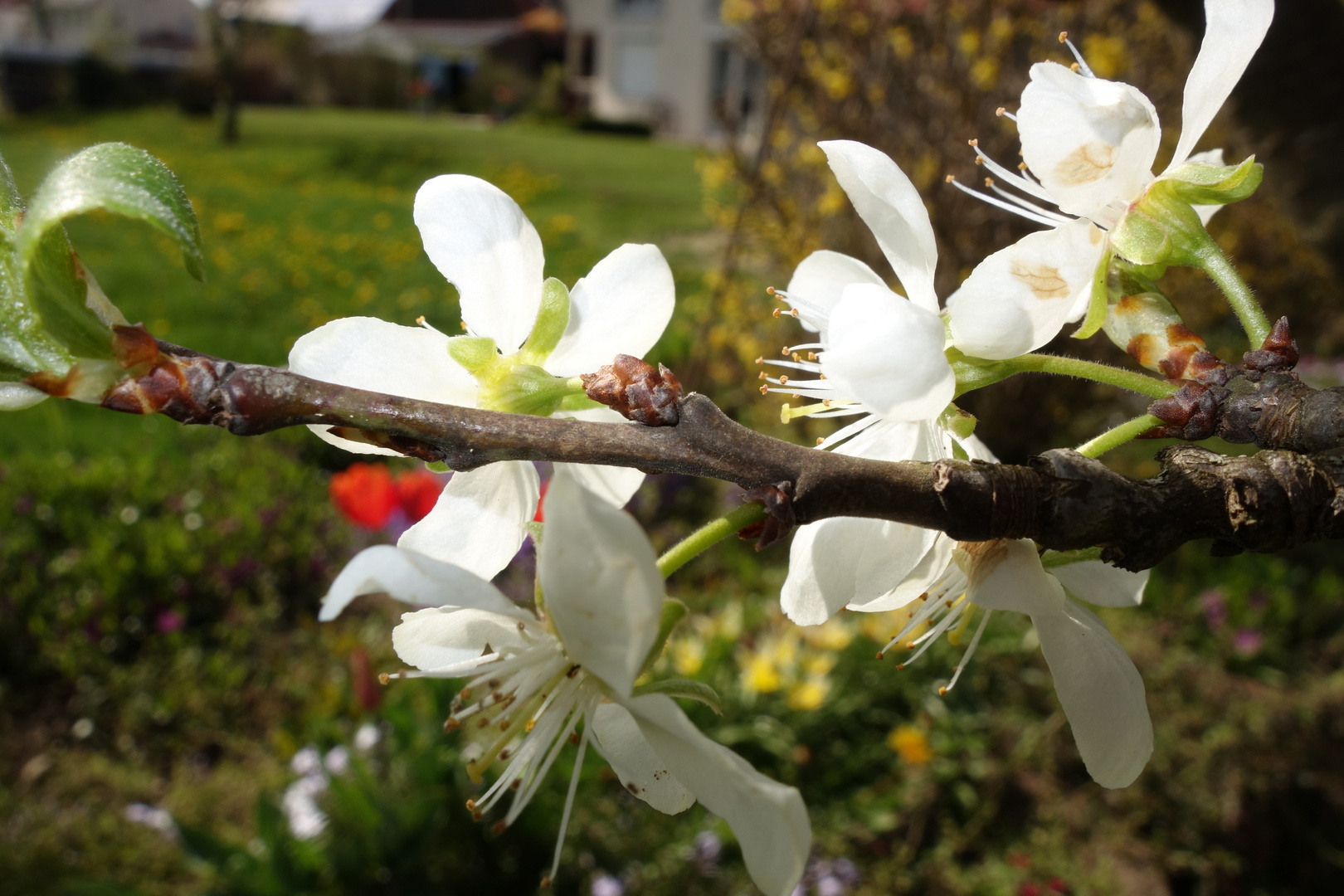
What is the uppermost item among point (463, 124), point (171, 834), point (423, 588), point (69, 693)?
point (423, 588)

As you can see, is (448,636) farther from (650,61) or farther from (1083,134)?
(650,61)

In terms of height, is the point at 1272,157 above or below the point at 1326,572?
above

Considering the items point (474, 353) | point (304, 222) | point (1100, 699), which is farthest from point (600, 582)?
point (304, 222)

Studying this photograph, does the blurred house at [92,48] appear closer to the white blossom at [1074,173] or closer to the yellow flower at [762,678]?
the yellow flower at [762,678]

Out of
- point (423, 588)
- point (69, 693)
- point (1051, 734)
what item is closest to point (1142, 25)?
point (1051, 734)

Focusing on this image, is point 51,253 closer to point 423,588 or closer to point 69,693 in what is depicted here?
point 423,588

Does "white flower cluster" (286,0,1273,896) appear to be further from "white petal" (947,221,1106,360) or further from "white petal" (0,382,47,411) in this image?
"white petal" (0,382,47,411)

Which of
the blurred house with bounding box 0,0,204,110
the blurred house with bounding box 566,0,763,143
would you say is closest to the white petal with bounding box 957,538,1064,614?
the blurred house with bounding box 566,0,763,143
